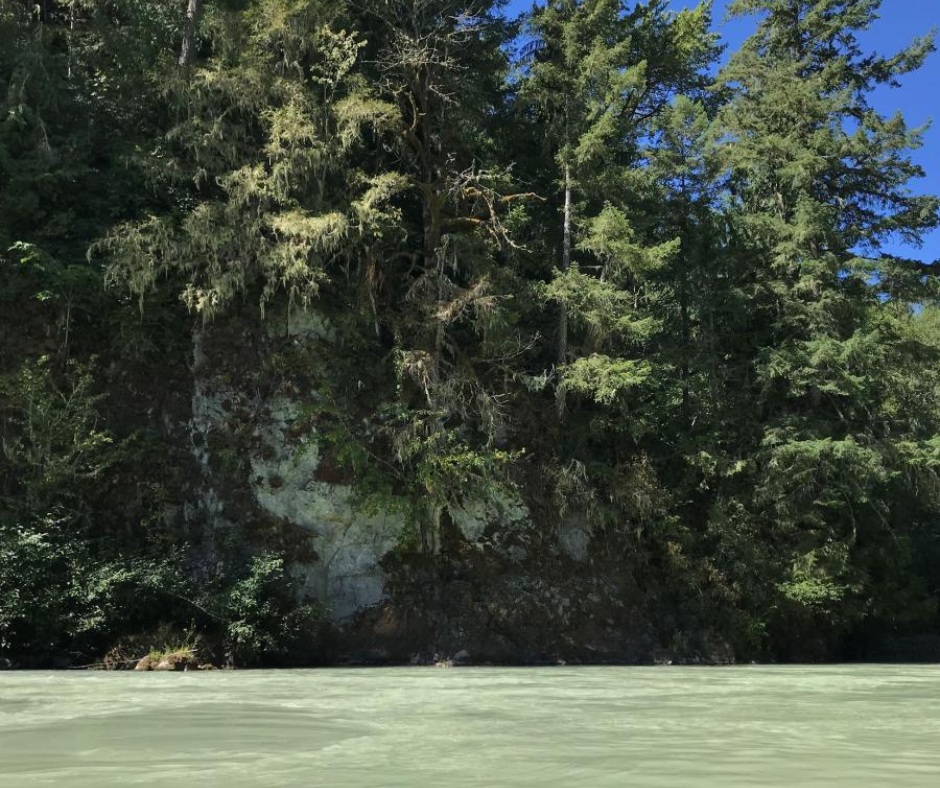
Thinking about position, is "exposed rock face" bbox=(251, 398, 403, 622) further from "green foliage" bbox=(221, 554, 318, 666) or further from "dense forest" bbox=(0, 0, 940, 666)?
"green foliage" bbox=(221, 554, 318, 666)

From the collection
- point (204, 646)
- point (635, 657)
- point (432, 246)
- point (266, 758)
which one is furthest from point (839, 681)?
point (432, 246)

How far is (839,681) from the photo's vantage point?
32.7ft

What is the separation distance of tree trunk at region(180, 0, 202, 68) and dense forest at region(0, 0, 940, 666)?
6cm

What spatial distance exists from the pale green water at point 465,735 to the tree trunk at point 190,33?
14.1m

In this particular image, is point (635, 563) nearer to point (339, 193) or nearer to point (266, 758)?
point (339, 193)

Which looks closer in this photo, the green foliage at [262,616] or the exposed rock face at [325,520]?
the green foliage at [262,616]

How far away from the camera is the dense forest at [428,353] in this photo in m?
15.5

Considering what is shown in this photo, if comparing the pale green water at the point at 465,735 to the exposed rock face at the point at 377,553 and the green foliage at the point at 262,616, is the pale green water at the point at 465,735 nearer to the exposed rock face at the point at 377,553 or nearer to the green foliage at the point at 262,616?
the green foliage at the point at 262,616

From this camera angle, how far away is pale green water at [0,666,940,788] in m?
3.61

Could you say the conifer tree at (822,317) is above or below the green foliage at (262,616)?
above

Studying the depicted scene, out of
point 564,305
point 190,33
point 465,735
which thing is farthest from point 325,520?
point 465,735

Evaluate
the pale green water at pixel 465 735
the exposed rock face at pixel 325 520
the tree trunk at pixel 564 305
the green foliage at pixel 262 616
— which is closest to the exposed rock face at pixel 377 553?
the exposed rock face at pixel 325 520

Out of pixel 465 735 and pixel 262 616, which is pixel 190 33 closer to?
pixel 262 616

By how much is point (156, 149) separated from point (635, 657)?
547 inches
